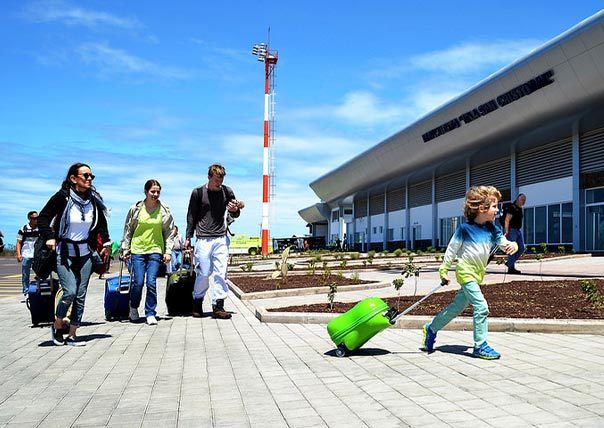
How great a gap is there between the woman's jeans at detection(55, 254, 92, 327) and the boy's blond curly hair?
4407 millimetres

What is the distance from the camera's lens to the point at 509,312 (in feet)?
27.7

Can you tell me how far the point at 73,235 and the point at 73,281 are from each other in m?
0.54

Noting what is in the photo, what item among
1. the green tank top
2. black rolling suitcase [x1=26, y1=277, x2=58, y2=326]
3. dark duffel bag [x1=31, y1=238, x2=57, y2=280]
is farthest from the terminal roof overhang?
dark duffel bag [x1=31, y1=238, x2=57, y2=280]

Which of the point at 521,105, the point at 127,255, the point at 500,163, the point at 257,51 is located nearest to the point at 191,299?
the point at 127,255

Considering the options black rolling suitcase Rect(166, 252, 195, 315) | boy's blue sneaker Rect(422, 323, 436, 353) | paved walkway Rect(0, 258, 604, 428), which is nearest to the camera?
paved walkway Rect(0, 258, 604, 428)

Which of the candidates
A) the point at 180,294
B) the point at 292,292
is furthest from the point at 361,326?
the point at 292,292

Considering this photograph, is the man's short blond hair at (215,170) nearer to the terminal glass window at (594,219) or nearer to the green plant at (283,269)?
the green plant at (283,269)

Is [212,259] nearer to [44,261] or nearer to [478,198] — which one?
[44,261]

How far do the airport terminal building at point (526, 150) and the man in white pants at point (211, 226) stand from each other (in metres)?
23.8

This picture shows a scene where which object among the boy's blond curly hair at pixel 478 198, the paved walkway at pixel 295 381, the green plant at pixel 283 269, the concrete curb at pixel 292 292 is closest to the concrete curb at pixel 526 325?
the paved walkway at pixel 295 381

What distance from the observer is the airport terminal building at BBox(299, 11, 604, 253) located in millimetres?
30312

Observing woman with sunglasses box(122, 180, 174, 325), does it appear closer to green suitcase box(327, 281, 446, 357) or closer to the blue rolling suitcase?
the blue rolling suitcase

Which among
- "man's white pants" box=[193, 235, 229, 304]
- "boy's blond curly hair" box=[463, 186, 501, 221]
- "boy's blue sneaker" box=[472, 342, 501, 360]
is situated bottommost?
"boy's blue sneaker" box=[472, 342, 501, 360]

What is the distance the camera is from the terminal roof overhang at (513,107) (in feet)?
94.4
